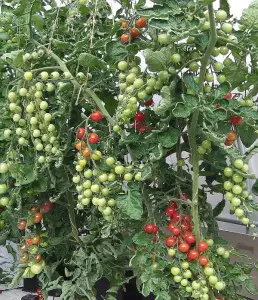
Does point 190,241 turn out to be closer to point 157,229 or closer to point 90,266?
point 157,229

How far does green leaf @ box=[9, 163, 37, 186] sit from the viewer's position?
0.76m

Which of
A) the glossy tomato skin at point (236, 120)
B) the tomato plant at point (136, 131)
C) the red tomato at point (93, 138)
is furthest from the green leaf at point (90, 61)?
the glossy tomato skin at point (236, 120)

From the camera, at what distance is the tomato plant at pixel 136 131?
0.60 m

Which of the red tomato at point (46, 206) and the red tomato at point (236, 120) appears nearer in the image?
the red tomato at point (236, 120)

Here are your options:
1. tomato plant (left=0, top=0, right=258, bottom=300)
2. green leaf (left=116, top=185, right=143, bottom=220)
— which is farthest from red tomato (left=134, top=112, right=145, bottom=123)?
green leaf (left=116, top=185, right=143, bottom=220)

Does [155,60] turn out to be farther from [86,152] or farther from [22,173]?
[22,173]

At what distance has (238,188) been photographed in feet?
2.10

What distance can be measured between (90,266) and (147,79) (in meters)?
0.41

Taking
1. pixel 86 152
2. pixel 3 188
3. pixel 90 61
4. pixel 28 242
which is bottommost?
pixel 28 242

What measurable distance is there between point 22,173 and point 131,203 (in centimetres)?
21

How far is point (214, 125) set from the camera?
1.97 ft

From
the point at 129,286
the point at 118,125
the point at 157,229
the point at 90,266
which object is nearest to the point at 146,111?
the point at 118,125

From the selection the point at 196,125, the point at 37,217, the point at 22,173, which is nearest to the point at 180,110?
the point at 196,125

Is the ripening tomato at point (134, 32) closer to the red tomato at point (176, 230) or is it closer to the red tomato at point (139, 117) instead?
the red tomato at point (139, 117)
